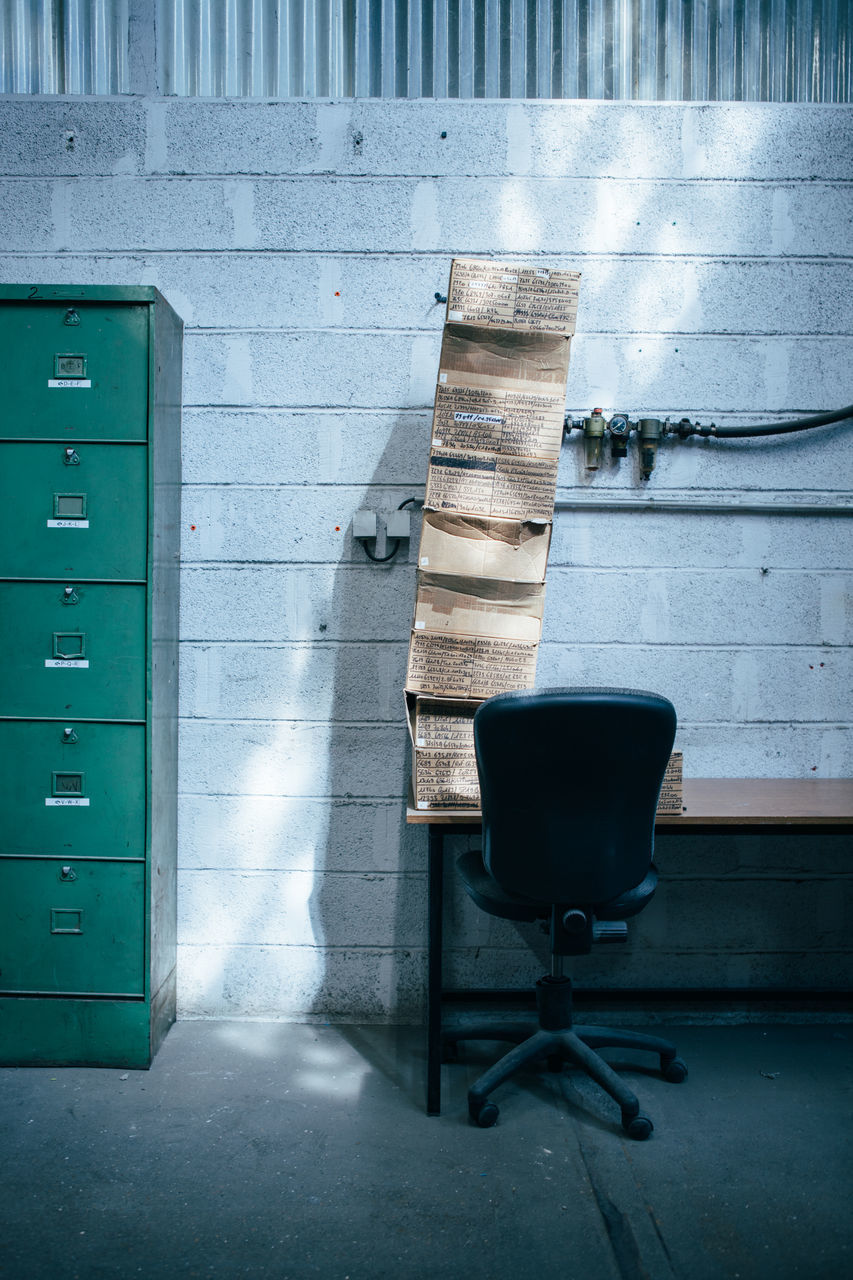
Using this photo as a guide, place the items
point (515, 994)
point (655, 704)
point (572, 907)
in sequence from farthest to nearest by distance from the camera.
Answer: point (515, 994) → point (572, 907) → point (655, 704)

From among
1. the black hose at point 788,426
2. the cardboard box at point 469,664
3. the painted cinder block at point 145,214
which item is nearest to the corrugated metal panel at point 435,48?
the painted cinder block at point 145,214

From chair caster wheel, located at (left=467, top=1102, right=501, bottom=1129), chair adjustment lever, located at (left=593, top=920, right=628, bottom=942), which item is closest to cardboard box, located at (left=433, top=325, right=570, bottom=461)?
chair adjustment lever, located at (left=593, top=920, right=628, bottom=942)

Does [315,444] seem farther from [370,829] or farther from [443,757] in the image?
[370,829]

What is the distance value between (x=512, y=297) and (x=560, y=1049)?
69.9 inches

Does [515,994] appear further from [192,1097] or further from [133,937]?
[133,937]

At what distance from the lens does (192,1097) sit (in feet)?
6.79

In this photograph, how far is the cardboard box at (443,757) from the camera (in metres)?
2.01

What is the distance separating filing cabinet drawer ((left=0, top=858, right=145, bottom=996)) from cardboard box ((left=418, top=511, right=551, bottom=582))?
1088 millimetres

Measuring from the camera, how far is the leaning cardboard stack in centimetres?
202

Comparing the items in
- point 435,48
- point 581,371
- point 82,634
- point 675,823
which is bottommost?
point 675,823

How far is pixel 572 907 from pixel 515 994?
0.63 meters

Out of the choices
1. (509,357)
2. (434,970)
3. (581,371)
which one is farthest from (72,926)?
(581,371)

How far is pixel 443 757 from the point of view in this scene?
2012 mm

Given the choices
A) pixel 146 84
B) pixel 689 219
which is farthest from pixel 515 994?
pixel 146 84
